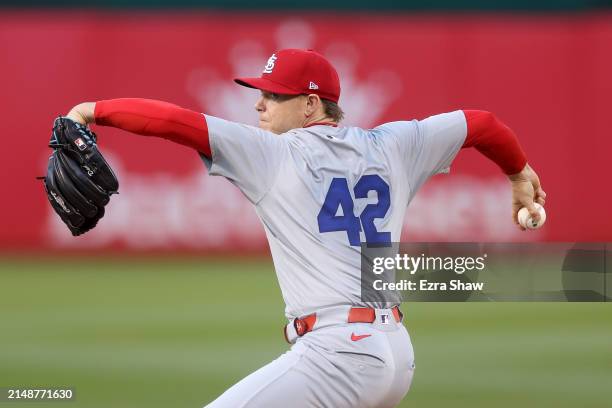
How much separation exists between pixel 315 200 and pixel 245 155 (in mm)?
288

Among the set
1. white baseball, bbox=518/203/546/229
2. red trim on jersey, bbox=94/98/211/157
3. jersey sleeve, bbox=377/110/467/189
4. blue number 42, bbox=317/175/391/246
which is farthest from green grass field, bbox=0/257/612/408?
red trim on jersey, bbox=94/98/211/157

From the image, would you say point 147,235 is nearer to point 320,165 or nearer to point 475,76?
point 475,76

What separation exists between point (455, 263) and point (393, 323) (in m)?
0.98

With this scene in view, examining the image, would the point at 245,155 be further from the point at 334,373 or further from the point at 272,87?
the point at 334,373

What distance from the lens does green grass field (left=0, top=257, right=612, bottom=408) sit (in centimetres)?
702

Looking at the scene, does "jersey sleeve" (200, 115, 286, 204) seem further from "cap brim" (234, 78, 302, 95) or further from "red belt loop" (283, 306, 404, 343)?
"red belt loop" (283, 306, 404, 343)

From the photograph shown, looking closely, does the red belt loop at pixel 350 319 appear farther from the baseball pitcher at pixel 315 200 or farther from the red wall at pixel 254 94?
the red wall at pixel 254 94

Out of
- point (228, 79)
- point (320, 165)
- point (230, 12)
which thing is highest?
point (230, 12)

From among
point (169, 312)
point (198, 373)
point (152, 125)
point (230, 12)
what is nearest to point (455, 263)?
point (152, 125)

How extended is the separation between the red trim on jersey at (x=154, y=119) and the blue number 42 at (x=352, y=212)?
0.51 metres

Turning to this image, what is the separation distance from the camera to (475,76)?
584 inches

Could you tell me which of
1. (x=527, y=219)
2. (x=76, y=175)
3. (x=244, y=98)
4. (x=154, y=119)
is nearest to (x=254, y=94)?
(x=244, y=98)

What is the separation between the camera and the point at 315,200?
369 centimetres

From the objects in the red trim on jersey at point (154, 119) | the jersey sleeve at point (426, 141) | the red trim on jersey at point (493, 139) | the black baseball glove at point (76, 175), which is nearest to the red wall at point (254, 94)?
the red trim on jersey at point (493, 139)
